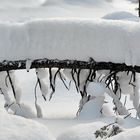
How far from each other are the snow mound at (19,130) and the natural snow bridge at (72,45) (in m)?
2.12

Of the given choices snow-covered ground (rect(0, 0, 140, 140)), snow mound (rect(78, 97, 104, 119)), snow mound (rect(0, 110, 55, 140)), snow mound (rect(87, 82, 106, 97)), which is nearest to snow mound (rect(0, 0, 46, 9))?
snow-covered ground (rect(0, 0, 140, 140))

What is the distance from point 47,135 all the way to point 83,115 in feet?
8.18

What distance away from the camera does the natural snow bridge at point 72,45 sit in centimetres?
527

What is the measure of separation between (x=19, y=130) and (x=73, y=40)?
2.34 meters

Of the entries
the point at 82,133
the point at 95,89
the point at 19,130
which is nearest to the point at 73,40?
the point at 95,89

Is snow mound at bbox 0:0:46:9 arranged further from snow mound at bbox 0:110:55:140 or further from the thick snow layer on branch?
snow mound at bbox 0:110:55:140

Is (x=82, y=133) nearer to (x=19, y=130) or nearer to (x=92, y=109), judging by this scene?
(x=19, y=130)

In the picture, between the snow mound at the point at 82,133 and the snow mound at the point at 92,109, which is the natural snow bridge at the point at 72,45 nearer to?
the snow mound at the point at 92,109

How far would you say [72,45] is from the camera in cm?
532

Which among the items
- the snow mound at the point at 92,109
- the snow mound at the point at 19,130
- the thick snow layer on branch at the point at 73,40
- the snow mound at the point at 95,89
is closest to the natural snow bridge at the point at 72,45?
the thick snow layer on branch at the point at 73,40

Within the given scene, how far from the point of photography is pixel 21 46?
17.7 feet

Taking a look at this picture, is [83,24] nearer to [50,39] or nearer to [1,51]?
[50,39]

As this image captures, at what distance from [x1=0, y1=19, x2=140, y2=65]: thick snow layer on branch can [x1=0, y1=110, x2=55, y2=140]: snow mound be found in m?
2.11

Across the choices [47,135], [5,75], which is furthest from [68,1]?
[47,135]
